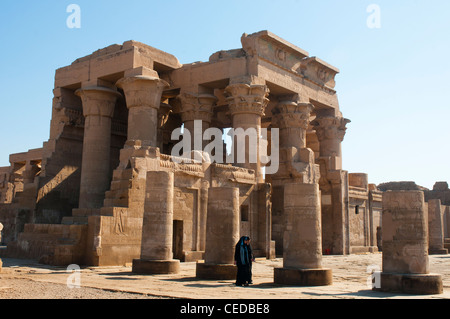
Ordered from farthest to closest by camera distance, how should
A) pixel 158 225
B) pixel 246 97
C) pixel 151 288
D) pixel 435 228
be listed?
Answer: pixel 435 228 < pixel 246 97 < pixel 158 225 < pixel 151 288

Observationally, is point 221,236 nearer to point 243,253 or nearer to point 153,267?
point 243,253

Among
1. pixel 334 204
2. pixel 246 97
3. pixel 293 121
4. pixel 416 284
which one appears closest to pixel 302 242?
pixel 416 284

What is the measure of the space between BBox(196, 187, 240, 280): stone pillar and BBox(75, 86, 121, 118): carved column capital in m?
10.4

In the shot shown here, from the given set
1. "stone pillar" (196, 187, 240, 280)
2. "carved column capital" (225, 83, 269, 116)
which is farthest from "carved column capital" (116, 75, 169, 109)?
"stone pillar" (196, 187, 240, 280)

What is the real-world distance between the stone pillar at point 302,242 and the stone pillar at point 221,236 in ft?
5.04

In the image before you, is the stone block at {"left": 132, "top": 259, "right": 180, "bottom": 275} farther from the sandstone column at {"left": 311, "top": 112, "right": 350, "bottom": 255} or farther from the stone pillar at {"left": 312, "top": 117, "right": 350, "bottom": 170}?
the stone pillar at {"left": 312, "top": 117, "right": 350, "bottom": 170}

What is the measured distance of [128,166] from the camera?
16125 millimetres

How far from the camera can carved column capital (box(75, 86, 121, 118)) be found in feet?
69.2

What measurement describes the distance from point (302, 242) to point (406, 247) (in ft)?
7.14

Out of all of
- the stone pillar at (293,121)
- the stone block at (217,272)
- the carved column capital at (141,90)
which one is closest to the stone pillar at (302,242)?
the stone block at (217,272)

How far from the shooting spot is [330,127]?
27.2m

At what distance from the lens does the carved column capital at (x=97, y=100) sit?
21094 millimetres

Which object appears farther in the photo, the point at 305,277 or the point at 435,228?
the point at 435,228

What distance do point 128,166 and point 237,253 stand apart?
6638 millimetres
